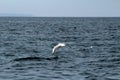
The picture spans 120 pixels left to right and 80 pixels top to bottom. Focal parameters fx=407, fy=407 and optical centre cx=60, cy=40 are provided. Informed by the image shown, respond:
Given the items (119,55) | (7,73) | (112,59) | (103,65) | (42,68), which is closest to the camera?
(7,73)

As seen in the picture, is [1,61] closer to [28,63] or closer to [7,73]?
[28,63]

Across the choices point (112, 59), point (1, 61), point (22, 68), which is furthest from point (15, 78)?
point (112, 59)

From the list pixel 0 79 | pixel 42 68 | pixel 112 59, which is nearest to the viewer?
pixel 0 79

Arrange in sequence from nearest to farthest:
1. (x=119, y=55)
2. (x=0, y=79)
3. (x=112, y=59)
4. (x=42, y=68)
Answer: (x=0, y=79)
(x=42, y=68)
(x=112, y=59)
(x=119, y=55)

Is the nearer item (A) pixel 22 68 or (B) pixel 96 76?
(B) pixel 96 76

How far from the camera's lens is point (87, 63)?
30.3m

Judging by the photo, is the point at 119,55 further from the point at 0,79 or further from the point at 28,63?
the point at 0,79

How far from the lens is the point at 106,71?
2627 cm

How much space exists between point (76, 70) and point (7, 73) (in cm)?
452

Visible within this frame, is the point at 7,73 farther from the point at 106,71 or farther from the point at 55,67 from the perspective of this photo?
the point at 106,71

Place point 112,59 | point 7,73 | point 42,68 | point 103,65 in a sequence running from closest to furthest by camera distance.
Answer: point 7,73
point 42,68
point 103,65
point 112,59

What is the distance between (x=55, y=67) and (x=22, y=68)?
226 cm

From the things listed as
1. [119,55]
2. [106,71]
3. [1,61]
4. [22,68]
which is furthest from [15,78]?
[119,55]

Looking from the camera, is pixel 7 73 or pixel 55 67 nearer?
pixel 7 73
